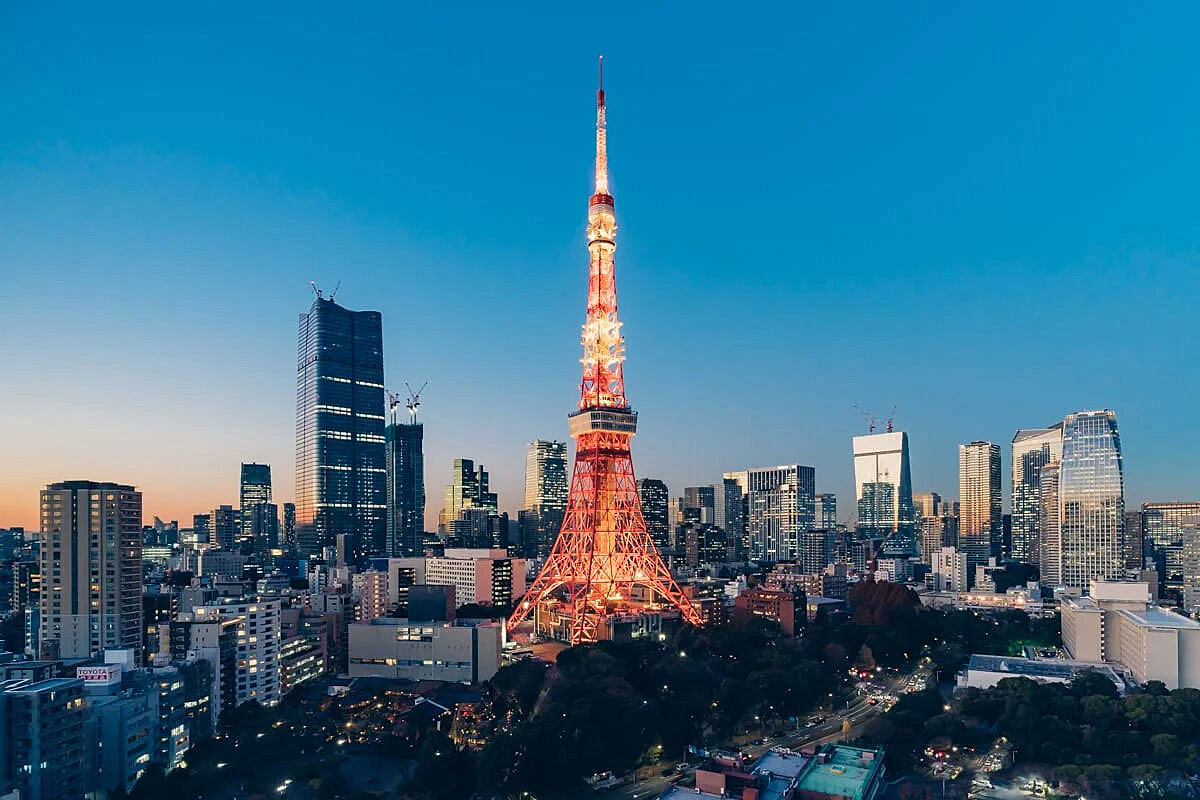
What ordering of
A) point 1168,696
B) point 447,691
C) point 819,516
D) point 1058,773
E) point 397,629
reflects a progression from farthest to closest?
1. point 819,516
2. point 397,629
3. point 447,691
4. point 1168,696
5. point 1058,773

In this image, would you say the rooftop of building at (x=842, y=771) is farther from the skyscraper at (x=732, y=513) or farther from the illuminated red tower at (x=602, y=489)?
the skyscraper at (x=732, y=513)

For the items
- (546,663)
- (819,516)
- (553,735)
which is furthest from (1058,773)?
(819,516)

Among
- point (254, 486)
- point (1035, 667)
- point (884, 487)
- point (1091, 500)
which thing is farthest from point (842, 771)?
point (884, 487)

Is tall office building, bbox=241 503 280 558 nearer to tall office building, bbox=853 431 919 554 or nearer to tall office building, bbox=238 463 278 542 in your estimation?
tall office building, bbox=238 463 278 542

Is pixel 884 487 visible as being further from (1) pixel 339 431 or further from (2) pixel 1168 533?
(1) pixel 339 431

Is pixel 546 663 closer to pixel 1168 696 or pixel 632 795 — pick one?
pixel 632 795
